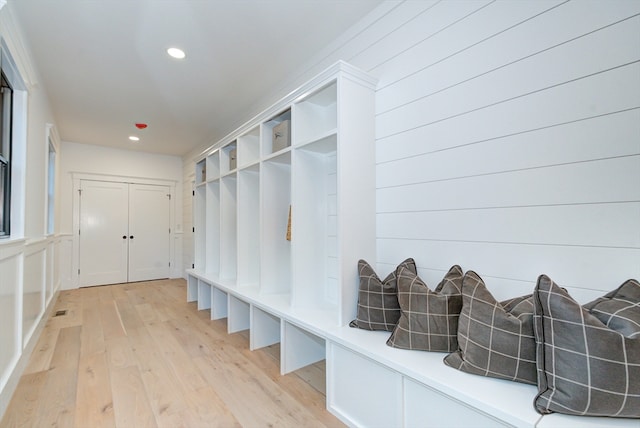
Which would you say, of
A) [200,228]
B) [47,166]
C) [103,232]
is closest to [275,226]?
[200,228]

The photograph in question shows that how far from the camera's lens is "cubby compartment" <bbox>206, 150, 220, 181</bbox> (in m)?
3.89

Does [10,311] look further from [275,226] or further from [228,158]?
[228,158]

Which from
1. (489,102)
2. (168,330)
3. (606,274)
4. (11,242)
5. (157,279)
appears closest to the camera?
(606,274)

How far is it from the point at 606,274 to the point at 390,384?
977mm

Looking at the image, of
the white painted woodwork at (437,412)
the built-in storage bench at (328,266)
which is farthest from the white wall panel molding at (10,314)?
the white painted woodwork at (437,412)

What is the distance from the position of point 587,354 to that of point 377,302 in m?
0.95

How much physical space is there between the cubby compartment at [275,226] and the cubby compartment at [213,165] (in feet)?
4.67

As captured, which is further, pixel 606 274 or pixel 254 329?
pixel 254 329

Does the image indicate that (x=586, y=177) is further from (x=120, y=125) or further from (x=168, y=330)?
(x=120, y=125)

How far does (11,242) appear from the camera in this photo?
1926 mm

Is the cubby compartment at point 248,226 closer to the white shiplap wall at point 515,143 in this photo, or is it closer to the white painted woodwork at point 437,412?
the white shiplap wall at point 515,143

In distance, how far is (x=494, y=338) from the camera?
1.18 metres

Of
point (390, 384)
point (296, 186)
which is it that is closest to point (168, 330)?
point (296, 186)

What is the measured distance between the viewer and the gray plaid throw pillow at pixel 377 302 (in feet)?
5.68
